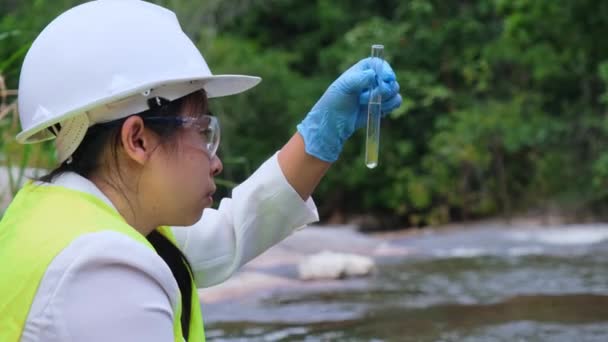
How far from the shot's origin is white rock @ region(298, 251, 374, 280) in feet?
22.6

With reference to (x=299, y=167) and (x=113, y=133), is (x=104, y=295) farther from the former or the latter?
(x=299, y=167)

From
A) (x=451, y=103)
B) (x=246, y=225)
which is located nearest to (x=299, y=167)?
(x=246, y=225)

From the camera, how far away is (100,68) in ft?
4.80

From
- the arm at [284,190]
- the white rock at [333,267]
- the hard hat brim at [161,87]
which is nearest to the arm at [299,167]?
A: the arm at [284,190]

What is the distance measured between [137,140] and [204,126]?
119 mm

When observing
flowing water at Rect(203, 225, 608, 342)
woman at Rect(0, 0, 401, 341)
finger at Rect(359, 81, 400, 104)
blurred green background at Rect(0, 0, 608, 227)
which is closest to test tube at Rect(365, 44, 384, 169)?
finger at Rect(359, 81, 400, 104)

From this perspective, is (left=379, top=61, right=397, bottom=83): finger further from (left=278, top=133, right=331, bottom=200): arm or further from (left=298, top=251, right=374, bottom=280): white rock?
(left=298, top=251, right=374, bottom=280): white rock

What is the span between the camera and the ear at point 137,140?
1477 millimetres

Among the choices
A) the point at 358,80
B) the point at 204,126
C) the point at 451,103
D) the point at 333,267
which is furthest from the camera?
the point at 451,103

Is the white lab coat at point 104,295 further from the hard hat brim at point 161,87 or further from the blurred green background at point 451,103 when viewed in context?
the blurred green background at point 451,103

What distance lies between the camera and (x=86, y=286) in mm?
1310

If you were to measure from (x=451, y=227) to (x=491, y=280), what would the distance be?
17.6 feet

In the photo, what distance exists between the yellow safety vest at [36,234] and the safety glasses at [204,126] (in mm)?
151

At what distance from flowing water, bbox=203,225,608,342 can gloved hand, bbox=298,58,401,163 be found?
2.78 meters
